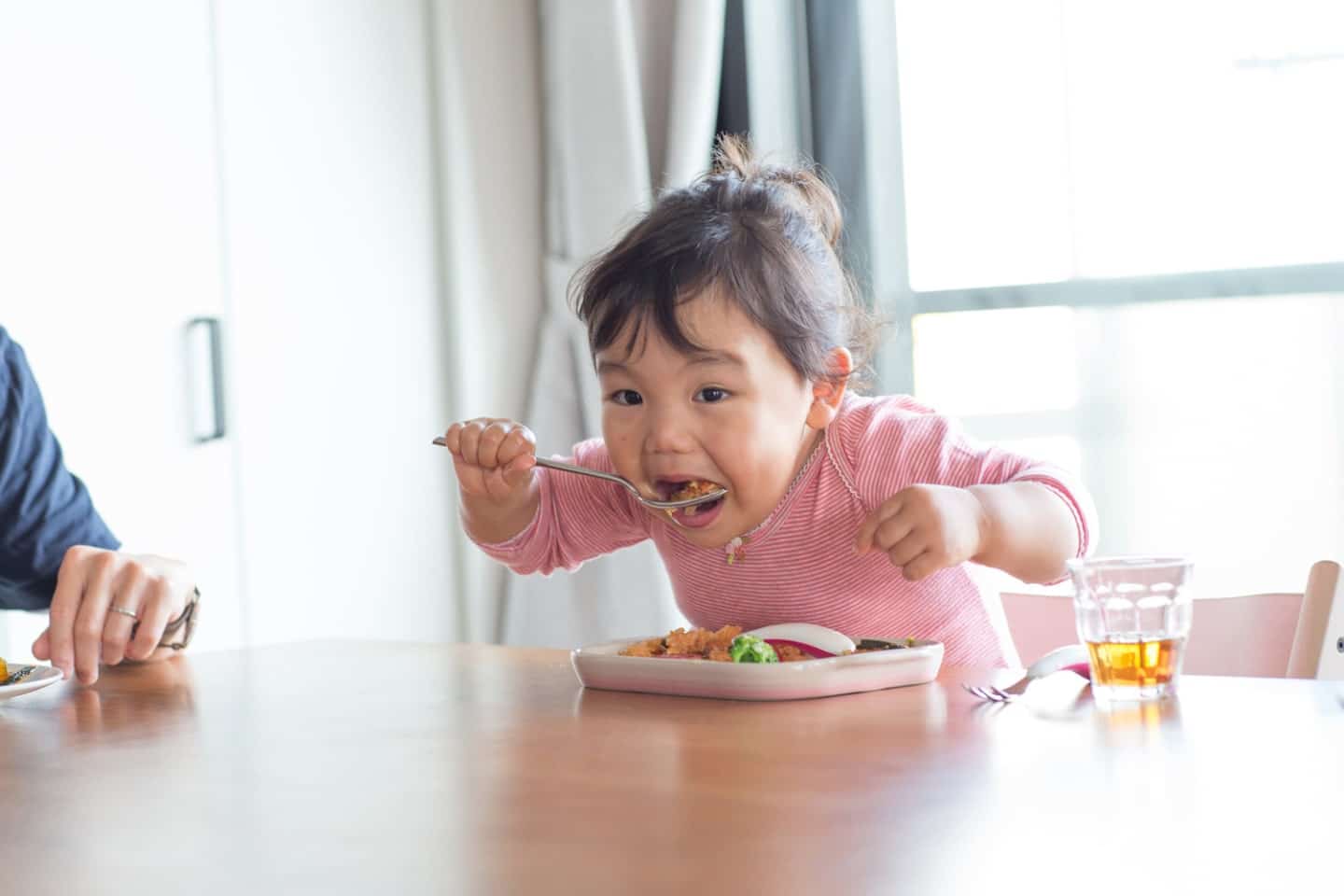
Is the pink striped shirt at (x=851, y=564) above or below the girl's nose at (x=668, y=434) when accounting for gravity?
below

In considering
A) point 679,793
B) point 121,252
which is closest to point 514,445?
point 679,793

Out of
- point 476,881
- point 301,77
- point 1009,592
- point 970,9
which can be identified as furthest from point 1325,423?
point 476,881

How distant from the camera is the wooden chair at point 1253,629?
109cm

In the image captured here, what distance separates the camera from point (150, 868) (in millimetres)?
554

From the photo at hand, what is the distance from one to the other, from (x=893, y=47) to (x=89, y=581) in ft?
6.86

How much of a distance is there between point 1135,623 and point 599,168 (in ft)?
7.28

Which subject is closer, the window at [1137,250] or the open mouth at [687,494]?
the open mouth at [687,494]

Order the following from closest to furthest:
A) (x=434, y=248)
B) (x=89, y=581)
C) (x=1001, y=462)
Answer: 1. (x=89, y=581)
2. (x=1001, y=462)
3. (x=434, y=248)

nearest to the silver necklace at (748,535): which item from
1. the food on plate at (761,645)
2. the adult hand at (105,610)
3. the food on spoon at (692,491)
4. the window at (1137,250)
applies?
the food on spoon at (692,491)

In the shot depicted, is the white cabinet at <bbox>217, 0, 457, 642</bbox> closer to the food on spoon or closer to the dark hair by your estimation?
the dark hair

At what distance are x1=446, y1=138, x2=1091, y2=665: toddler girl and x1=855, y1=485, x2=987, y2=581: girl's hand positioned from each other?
0.16 m

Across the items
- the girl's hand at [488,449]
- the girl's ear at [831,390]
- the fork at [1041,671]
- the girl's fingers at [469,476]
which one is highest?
the girl's ear at [831,390]

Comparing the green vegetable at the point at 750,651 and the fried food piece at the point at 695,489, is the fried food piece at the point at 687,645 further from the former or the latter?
the fried food piece at the point at 695,489

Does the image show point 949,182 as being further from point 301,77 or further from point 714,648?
point 714,648
